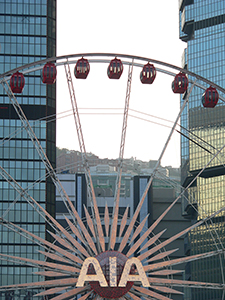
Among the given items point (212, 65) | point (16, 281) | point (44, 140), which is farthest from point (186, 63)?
point (16, 281)

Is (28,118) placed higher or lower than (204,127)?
lower

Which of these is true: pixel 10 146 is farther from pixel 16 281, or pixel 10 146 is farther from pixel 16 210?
pixel 16 281

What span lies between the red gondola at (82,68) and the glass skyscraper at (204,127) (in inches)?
2884

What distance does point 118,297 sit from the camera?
35625 mm

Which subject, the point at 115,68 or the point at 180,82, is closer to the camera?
the point at 115,68

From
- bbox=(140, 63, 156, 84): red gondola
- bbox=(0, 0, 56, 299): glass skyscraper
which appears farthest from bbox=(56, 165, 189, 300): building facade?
bbox=(140, 63, 156, 84): red gondola

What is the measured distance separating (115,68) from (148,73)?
197cm

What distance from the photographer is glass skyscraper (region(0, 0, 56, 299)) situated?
3506 inches

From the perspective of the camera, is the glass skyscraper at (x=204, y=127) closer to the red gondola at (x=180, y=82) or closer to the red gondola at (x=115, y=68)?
the red gondola at (x=180, y=82)

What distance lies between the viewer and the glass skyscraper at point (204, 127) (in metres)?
115

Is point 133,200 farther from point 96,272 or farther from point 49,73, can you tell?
point 96,272

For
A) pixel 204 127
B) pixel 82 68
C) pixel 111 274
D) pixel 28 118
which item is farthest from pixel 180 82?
pixel 204 127

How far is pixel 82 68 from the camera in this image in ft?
136

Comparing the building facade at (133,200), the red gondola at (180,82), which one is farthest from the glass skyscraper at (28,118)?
the red gondola at (180,82)
